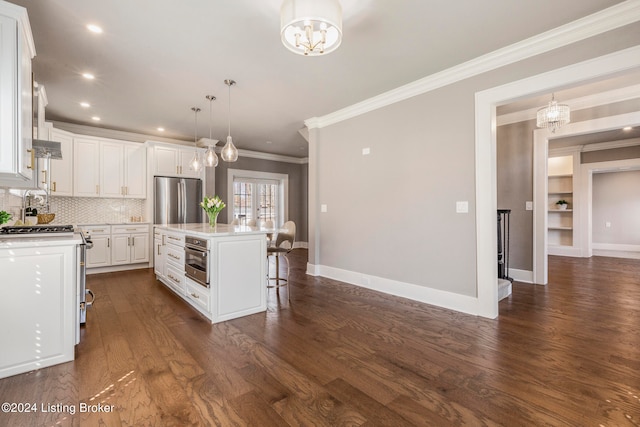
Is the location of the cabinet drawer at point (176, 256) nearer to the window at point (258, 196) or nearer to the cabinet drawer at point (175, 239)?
the cabinet drawer at point (175, 239)

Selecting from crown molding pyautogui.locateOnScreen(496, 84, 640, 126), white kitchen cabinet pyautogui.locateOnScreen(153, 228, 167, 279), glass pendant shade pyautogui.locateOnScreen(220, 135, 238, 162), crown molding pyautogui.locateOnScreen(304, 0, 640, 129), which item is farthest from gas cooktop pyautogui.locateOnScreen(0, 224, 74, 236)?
crown molding pyautogui.locateOnScreen(496, 84, 640, 126)

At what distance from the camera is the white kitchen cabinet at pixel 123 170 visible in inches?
209

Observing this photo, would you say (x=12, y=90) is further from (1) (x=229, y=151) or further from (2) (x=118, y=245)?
(2) (x=118, y=245)

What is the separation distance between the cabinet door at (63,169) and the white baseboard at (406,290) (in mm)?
4443

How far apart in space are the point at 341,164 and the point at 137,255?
4198 mm

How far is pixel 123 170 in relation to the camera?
5.50 m

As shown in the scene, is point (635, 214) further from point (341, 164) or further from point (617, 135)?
point (341, 164)

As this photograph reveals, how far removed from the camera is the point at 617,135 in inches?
233

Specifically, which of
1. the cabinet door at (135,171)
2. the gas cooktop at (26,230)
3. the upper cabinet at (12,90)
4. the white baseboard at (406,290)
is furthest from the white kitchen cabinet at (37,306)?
the cabinet door at (135,171)

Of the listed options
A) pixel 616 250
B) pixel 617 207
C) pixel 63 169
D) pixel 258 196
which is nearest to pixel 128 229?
pixel 63 169

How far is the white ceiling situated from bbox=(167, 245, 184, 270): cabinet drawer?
2.08 m

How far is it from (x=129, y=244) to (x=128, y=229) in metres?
0.28

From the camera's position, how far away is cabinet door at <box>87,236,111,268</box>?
501 cm

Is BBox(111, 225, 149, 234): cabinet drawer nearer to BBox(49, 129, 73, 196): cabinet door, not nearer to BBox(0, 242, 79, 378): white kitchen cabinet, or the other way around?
Answer: BBox(49, 129, 73, 196): cabinet door
